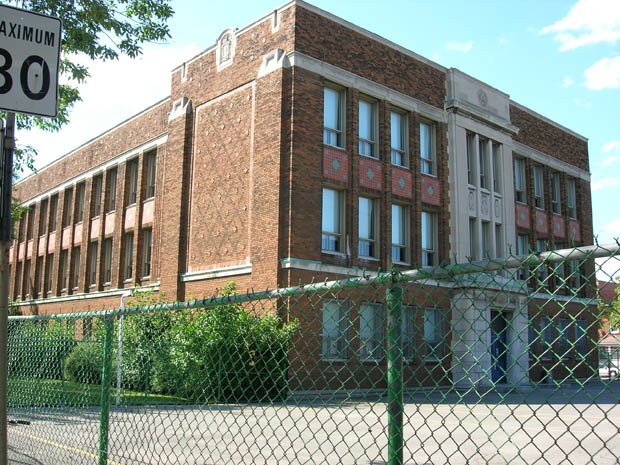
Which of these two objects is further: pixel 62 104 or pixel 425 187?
pixel 425 187

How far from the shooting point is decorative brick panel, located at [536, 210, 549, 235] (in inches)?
1280

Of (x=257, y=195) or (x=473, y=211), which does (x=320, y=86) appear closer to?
(x=257, y=195)

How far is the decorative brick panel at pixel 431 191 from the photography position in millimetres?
26109

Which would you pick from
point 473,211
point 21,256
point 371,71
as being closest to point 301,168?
point 371,71

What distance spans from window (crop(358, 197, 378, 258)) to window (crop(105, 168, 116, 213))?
46.0 ft

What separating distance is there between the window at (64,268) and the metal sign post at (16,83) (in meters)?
32.1

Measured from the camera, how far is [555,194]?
34.8 metres

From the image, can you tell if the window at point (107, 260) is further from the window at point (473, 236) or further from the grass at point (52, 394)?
the grass at point (52, 394)

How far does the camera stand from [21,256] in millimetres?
41062

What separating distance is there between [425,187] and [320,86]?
6200 millimetres

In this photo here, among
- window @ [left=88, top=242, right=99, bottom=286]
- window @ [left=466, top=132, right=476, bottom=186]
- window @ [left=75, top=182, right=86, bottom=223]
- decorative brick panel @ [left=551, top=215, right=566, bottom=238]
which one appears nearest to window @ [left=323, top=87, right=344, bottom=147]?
window @ [left=466, top=132, right=476, bottom=186]

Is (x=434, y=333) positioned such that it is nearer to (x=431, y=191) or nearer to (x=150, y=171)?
(x=431, y=191)

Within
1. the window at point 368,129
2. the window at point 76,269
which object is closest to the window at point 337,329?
the window at point 368,129

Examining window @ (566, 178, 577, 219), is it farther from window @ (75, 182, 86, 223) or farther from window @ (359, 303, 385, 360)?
window @ (75, 182, 86, 223)
